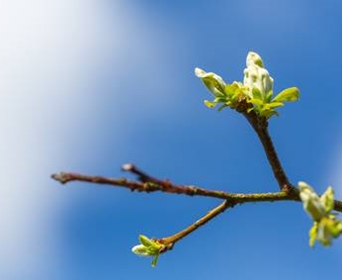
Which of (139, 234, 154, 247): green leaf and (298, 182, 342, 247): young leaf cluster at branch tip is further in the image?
(139, 234, 154, 247): green leaf

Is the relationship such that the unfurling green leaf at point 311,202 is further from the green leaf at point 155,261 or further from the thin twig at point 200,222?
the green leaf at point 155,261

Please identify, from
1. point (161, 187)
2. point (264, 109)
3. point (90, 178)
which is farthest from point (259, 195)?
point (90, 178)

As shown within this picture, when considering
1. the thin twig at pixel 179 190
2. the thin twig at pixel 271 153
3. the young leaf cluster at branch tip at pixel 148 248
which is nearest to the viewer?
the thin twig at pixel 179 190

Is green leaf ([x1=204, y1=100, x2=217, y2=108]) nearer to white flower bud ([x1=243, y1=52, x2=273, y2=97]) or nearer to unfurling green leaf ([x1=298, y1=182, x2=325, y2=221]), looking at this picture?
white flower bud ([x1=243, y1=52, x2=273, y2=97])

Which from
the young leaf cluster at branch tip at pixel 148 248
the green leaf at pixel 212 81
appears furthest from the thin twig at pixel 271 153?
the young leaf cluster at branch tip at pixel 148 248

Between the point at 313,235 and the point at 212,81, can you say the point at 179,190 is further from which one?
the point at 212,81

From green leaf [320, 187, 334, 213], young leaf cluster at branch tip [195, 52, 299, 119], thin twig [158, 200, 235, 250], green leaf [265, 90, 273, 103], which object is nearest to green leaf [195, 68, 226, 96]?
young leaf cluster at branch tip [195, 52, 299, 119]

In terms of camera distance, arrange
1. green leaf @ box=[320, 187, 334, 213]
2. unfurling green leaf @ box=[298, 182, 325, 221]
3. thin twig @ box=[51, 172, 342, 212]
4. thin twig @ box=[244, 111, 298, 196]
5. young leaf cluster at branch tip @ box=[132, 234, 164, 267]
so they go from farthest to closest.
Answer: young leaf cluster at branch tip @ box=[132, 234, 164, 267] < thin twig @ box=[244, 111, 298, 196] < green leaf @ box=[320, 187, 334, 213] < unfurling green leaf @ box=[298, 182, 325, 221] < thin twig @ box=[51, 172, 342, 212]

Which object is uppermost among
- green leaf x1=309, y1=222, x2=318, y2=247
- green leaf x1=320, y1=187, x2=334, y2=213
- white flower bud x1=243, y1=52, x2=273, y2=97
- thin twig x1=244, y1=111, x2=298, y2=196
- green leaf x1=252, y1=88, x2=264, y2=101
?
white flower bud x1=243, y1=52, x2=273, y2=97
